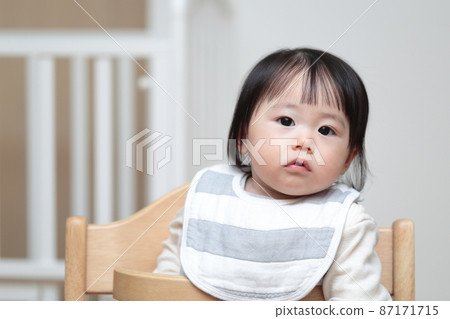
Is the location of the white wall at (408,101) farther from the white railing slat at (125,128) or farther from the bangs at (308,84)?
the white railing slat at (125,128)

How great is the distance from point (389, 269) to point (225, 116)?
0.22 meters

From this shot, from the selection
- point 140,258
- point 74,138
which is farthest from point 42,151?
point 140,258

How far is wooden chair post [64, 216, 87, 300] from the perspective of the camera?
0.52 metres

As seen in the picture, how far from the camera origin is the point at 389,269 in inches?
19.8

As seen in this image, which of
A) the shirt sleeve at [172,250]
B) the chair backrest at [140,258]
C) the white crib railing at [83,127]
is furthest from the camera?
the white crib railing at [83,127]

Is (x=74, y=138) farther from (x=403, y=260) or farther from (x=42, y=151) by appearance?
(x=403, y=260)

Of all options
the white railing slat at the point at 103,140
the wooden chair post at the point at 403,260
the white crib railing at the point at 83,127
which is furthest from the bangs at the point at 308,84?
the white railing slat at the point at 103,140

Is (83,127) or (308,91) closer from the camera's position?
(308,91)

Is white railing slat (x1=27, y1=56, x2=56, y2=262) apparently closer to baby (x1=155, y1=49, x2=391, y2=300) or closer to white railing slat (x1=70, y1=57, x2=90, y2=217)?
white railing slat (x1=70, y1=57, x2=90, y2=217)

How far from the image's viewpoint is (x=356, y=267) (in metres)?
0.44

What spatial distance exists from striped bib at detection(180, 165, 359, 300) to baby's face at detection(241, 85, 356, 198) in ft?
0.07

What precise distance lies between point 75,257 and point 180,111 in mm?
277

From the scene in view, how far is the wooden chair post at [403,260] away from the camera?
0.48 m

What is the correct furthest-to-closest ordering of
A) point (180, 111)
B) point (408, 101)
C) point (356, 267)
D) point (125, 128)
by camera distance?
point (125, 128) < point (180, 111) < point (408, 101) < point (356, 267)
